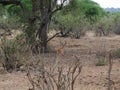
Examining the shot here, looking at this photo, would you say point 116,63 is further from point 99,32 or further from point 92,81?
point 99,32

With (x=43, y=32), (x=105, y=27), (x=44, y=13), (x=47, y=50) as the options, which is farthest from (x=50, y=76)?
(x=105, y=27)

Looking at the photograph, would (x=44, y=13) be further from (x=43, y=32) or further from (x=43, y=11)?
(x=43, y=32)

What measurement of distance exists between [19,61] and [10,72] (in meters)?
0.42

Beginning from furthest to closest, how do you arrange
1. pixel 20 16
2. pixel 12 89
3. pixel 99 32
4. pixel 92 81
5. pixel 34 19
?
pixel 99 32 → pixel 20 16 → pixel 34 19 → pixel 92 81 → pixel 12 89

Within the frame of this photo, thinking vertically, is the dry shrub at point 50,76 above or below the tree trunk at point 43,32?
above

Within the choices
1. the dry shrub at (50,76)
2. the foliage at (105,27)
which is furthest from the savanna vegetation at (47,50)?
the foliage at (105,27)

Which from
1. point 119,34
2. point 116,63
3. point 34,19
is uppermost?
point 34,19

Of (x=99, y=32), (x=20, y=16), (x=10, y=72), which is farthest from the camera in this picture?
(x=99, y=32)

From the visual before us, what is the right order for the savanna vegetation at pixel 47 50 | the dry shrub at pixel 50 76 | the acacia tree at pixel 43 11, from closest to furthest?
the dry shrub at pixel 50 76 → the savanna vegetation at pixel 47 50 → the acacia tree at pixel 43 11

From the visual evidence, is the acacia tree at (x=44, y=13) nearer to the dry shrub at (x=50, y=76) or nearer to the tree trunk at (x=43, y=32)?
the tree trunk at (x=43, y=32)

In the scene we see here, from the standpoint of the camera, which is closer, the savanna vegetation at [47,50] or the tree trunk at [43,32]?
the savanna vegetation at [47,50]

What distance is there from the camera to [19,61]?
1170 cm

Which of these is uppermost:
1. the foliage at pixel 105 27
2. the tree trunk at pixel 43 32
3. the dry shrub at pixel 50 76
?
the dry shrub at pixel 50 76

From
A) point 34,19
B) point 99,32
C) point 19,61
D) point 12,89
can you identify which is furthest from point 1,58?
point 99,32
